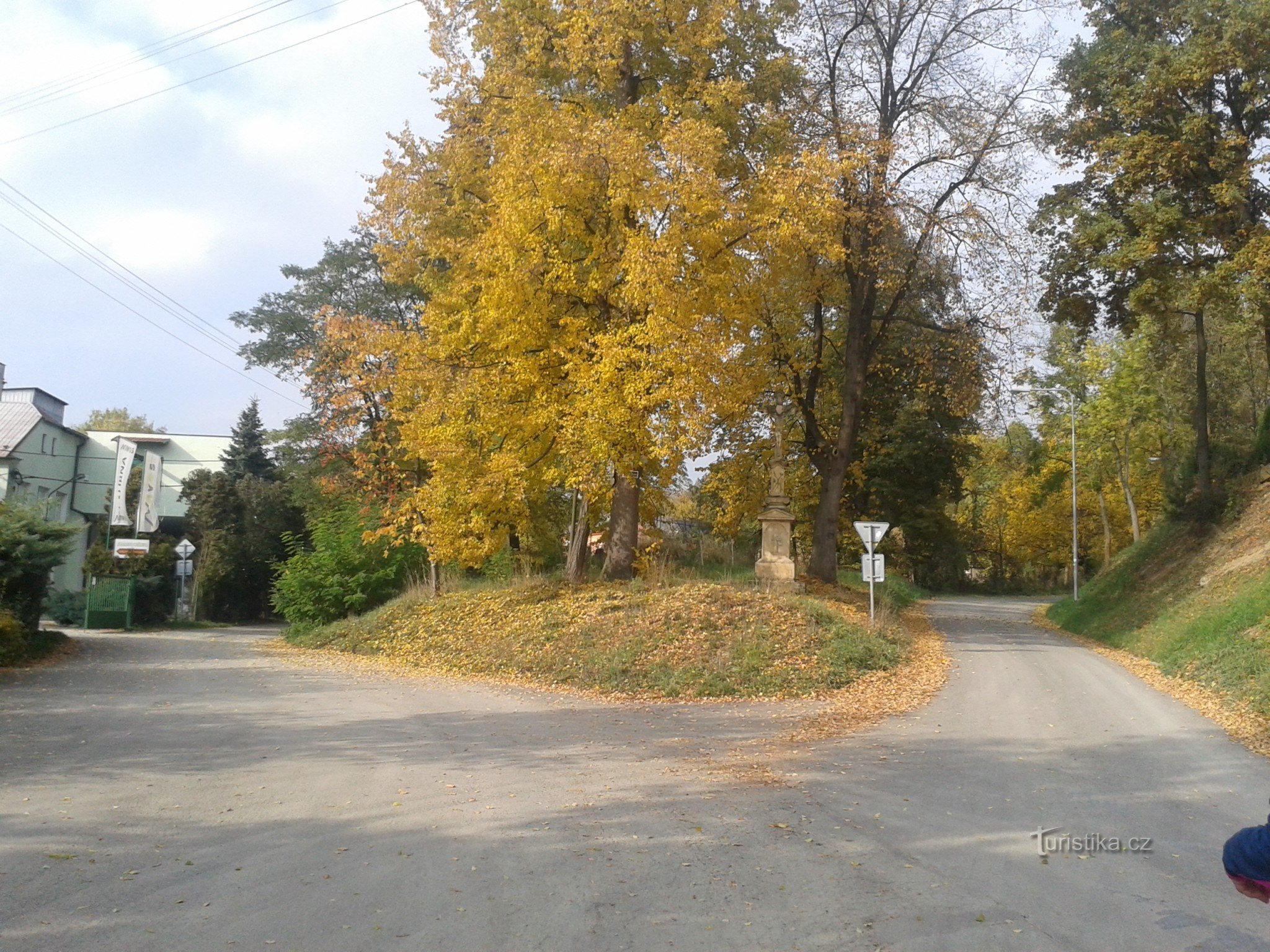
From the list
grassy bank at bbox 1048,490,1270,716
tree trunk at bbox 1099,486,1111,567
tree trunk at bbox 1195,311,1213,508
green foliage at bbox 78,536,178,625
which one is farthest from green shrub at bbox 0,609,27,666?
tree trunk at bbox 1099,486,1111,567

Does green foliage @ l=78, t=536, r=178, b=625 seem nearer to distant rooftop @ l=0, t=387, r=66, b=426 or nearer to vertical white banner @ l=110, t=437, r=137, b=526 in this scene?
vertical white banner @ l=110, t=437, r=137, b=526

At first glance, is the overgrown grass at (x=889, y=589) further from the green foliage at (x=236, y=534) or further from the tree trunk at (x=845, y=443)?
the green foliage at (x=236, y=534)

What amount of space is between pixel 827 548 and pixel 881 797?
752 inches

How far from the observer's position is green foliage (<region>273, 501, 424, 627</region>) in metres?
27.4

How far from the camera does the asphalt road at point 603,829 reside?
510 cm

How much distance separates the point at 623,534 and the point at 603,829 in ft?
49.5

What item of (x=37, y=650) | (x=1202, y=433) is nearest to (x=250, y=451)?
(x=37, y=650)

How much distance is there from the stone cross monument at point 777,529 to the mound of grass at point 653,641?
1258 mm

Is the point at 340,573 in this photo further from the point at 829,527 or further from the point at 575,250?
the point at 829,527

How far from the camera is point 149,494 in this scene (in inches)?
1259

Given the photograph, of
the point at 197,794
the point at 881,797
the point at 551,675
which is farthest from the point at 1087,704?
the point at 197,794

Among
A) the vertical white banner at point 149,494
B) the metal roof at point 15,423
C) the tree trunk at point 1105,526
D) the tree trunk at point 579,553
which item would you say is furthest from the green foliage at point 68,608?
the tree trunk at point 1105,526

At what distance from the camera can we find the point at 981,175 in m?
25.5

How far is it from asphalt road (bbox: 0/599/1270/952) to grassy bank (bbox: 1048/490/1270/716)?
2737 mm
